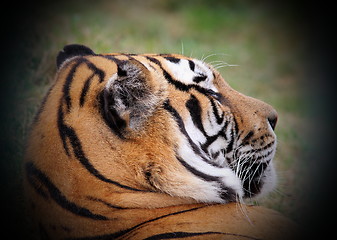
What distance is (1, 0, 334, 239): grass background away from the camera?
264cm

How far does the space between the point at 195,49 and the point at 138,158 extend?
3279 millimetres

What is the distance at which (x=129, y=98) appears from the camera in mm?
1597

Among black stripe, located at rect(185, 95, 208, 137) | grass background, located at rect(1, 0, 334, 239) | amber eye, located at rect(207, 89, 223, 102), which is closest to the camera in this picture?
black stripe, located at rect(185, 95, 208, 137)

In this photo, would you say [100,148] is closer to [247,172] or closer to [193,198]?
[193,198]

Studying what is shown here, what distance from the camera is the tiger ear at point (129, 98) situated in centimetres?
155

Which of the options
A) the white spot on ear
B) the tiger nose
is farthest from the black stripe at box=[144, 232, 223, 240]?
the tiger nose

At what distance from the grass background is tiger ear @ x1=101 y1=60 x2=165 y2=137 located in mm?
495

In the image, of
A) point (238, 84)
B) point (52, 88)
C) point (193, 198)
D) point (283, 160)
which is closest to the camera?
point (193, 198)

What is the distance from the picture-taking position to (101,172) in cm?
155

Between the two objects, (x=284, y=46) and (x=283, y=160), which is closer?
(x=283, y=160)

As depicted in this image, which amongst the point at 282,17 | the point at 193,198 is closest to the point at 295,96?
the point at 282,17

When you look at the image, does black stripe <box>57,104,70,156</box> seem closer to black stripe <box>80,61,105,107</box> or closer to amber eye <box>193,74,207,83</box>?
black stripe <box>80,61,105,107</box>

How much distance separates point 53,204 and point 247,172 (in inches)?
34.3

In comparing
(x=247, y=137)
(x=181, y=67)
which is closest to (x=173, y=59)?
(x=181, y=67)
